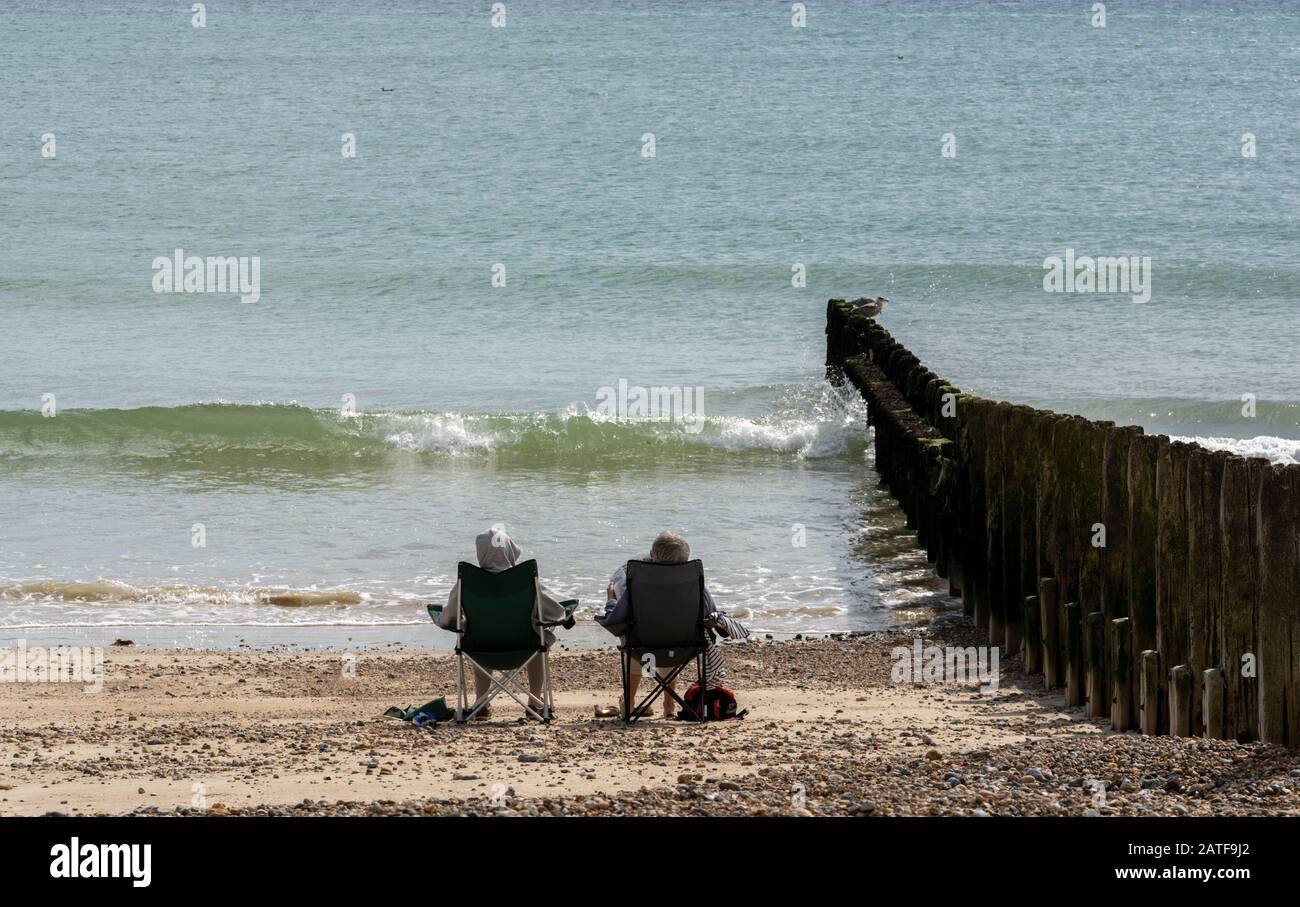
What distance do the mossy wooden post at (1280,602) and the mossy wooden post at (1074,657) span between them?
1940 mm

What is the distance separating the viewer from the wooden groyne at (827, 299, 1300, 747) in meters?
7.04

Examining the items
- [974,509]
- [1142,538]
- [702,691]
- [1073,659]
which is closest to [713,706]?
[702,691]

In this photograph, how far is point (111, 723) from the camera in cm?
920

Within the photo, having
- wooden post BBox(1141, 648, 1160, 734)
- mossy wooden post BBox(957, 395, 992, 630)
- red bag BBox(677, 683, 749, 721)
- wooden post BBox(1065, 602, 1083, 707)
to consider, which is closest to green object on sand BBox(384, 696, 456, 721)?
red bag BBox(677, 683, 749, 721)

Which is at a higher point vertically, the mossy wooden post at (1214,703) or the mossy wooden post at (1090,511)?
the mossy wooden post at (1090,511)

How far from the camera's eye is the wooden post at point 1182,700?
759cm

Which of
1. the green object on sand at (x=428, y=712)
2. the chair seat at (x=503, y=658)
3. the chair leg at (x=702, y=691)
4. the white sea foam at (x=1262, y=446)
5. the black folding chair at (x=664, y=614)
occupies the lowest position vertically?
the green object on sand at (x=428, y=712)

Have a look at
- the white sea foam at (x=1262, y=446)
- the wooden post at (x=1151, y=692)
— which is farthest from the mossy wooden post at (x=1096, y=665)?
the white sea foam at (x=1262, y=446)

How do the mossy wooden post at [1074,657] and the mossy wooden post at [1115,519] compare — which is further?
the mossy wooden post at [1074,657]

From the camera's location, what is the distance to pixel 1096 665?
866 centimetres

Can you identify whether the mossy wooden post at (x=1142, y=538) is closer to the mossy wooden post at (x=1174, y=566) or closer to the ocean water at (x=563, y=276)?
the mossy wooden post at (x=1174, y=566)

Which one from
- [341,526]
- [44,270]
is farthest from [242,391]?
[44,270]

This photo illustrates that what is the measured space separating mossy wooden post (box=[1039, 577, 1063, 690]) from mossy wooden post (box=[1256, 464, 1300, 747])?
2479 millimetres

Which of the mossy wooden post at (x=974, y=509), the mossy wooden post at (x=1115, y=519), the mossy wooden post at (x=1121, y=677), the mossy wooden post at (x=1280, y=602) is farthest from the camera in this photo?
the mossy wooden post at (x=974, y=509)
